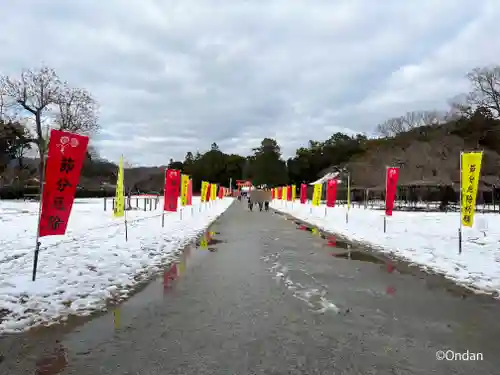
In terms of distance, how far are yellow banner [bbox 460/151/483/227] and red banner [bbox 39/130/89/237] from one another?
9.24m

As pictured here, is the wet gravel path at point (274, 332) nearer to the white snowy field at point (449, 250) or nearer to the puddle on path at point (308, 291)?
the puddle on path at point (308, 291)

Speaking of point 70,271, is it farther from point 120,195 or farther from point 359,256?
point 359,256

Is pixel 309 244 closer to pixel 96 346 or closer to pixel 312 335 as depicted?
pixel 312 335

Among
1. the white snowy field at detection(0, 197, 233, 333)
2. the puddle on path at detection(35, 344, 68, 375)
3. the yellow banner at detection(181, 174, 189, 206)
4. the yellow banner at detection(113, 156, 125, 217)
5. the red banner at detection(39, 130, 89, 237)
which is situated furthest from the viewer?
A: the yellow banner at detection(181, 174, 189, 206)

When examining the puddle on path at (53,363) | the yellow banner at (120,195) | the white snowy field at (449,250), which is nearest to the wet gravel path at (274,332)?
the puddle on path at (53,363)

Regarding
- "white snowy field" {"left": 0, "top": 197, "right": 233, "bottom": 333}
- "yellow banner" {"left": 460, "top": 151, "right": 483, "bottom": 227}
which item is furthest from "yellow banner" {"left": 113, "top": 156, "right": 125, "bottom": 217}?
"yellow banner" {"left": 460, "top": 151, "right": 483, "bottom": 227}

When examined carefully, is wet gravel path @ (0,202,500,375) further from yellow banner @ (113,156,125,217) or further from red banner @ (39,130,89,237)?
yellow banner @ (113,156,125,217)

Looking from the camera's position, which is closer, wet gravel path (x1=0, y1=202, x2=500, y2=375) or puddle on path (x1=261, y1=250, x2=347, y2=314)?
wet gravel path (x1=0, y1=202, x2=500, y2=375)

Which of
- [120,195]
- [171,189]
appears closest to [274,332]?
[120,195]

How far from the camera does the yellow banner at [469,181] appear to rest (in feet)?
35.8

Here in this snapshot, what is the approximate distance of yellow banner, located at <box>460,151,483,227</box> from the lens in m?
10.9

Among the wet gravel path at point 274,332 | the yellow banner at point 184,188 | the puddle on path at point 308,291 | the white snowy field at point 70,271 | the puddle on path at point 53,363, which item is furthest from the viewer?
the yellow banner at point 184,188

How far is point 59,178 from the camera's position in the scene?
7.27 m

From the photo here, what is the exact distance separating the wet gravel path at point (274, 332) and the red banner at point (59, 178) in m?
2.04
